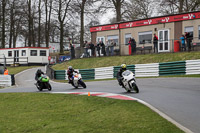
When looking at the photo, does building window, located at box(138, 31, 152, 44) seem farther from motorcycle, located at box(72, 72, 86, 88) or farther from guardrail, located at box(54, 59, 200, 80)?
Result: motorcycle, located at box(72, 72, 86, 88)

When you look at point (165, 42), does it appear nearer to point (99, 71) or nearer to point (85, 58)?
point (99, 71)

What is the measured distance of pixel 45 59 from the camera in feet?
154

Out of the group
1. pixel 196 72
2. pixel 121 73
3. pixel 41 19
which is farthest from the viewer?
pixel 41 19

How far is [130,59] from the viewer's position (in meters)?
26.6

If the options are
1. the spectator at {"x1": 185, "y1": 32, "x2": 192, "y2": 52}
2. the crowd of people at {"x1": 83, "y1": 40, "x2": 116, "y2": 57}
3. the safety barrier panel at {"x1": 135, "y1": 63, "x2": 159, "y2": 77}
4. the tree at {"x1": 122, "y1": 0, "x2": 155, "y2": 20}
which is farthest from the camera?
→ the tree at {"x1": 122, "y1": 0, "x2": 155, "y2": 20}

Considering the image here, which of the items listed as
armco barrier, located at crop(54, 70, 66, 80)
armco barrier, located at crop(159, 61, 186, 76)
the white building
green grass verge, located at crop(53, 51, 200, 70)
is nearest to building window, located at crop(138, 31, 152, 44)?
green grass verge, located at crop(53, 51, 200, 70)

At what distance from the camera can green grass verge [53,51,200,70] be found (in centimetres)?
2269

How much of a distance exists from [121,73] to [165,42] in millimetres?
12331

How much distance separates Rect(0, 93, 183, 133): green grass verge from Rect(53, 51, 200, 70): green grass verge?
1363 cm

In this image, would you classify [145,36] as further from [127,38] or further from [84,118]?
[84,118]

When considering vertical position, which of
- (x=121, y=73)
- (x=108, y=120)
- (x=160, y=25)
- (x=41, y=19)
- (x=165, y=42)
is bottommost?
(x=108, y=120)

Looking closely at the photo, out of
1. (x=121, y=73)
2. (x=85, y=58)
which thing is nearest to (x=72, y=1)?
(x=85, y=58)

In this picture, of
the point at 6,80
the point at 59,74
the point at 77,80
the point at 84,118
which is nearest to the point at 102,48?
the point at 59,74

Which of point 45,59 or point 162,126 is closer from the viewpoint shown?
point 162,126
